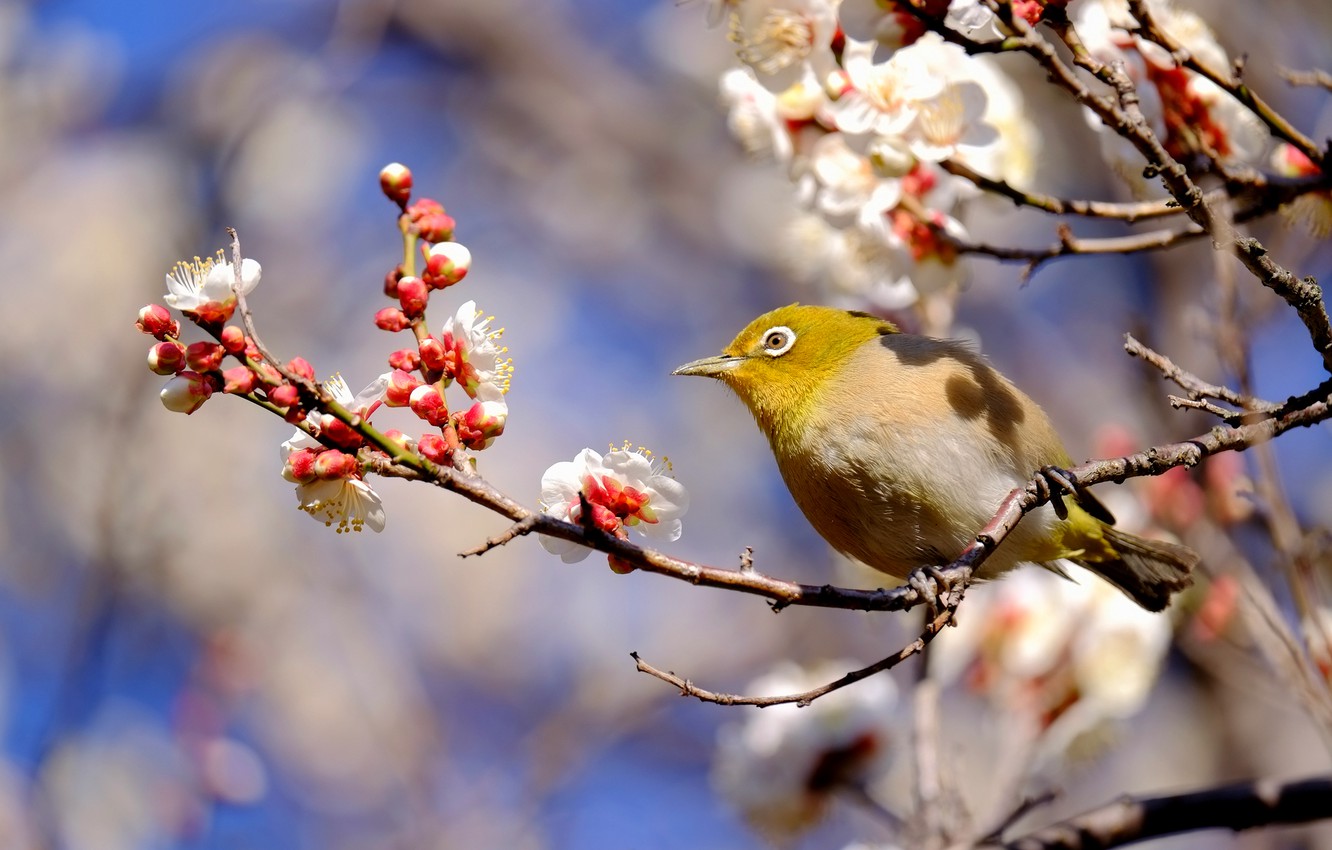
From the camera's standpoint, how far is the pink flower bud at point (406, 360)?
8.12 ft

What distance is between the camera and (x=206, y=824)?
6.31 m

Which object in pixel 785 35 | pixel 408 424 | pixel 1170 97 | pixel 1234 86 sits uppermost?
pixel 1234 86

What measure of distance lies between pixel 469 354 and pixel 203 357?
1.71 ft

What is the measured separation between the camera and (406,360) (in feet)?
8.16

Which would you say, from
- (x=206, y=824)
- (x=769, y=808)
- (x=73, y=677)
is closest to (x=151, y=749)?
(x=206, y=824)

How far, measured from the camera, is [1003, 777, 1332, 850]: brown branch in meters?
3.28

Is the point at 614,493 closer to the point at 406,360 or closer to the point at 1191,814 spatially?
the point at 406,360

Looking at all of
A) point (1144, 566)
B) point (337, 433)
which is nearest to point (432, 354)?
point (337, 433)

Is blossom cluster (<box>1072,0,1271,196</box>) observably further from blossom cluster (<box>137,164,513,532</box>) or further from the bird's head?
blossom cluster (<box>137,164,513,532</box>)

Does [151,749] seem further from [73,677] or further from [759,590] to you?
[759,590]

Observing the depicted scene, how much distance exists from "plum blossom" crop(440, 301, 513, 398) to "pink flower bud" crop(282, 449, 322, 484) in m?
0.32

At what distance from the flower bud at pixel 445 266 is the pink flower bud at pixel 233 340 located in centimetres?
41

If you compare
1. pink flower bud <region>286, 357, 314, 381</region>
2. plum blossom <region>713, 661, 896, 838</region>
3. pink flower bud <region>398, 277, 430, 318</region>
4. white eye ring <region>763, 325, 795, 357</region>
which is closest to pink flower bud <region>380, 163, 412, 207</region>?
pink flower bud <region>398, 277, 430, 318</region>

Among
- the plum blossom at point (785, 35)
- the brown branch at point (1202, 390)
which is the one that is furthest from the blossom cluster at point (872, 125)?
the brown branch at point (1202, 390)
